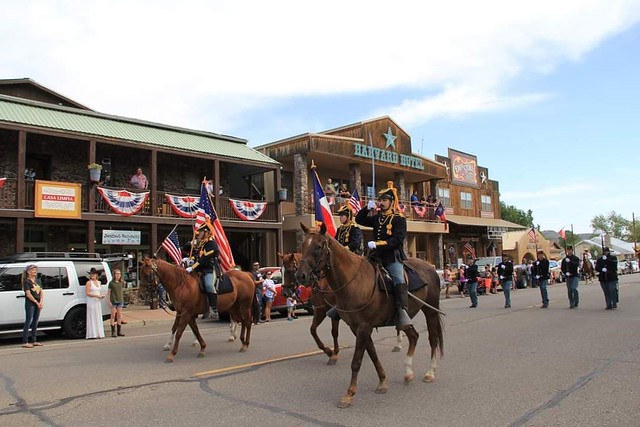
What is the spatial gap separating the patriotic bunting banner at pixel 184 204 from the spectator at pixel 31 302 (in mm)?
9291

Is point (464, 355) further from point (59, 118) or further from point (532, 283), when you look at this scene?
point (532, 283)

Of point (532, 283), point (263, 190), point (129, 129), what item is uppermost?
point (129, 129)

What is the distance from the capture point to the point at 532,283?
3297cm

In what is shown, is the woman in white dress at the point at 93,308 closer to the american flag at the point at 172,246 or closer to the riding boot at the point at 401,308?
the american flag at the point at 172,246

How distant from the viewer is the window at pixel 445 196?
3951 cm


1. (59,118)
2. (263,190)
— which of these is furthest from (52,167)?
(263,190)

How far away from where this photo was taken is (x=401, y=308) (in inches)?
261

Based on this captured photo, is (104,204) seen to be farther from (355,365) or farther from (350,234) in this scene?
(355,365)

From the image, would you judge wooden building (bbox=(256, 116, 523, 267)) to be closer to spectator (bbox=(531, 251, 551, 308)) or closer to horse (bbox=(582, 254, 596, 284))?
horse (bbox=(582, 254, 596, 284))

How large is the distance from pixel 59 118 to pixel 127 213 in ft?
14.9

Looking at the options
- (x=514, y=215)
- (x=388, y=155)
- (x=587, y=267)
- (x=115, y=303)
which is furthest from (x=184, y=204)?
(x=514, y=215)

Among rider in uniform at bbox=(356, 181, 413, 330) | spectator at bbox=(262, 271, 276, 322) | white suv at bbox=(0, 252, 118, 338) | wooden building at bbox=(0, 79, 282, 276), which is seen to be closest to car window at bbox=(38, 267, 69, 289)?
white suv at bbox=(0, 252, 118, 338)

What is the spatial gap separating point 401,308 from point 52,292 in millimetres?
10192

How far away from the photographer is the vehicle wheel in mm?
12961
